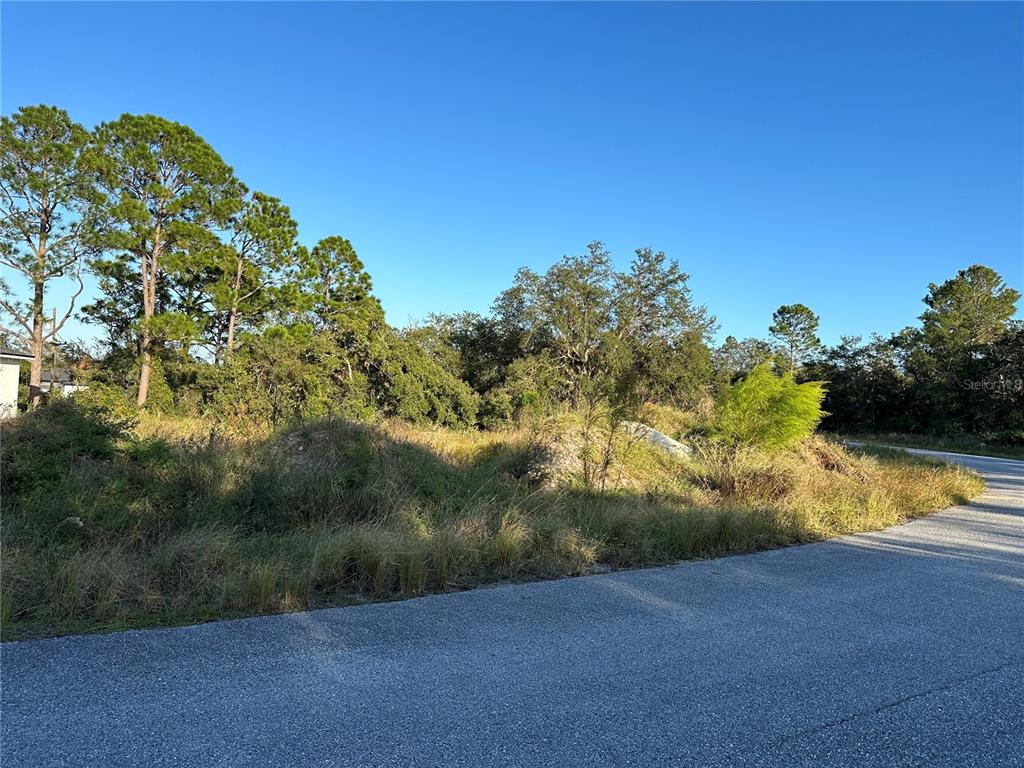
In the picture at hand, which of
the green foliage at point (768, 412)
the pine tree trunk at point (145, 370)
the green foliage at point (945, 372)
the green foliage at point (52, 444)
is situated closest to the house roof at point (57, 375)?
the pine tree trunk at point (145, 370)

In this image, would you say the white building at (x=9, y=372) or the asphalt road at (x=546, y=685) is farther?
the white building at (x=9, y=372)

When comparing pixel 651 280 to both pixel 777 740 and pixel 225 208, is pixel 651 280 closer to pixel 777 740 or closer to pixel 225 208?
pixel 225 208

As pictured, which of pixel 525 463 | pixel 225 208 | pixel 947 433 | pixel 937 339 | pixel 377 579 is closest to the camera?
pixel 377 579

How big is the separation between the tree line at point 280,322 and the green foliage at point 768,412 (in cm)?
616

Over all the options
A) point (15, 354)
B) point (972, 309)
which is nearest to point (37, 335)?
point (15, 354)

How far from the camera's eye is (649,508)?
8.24 meters

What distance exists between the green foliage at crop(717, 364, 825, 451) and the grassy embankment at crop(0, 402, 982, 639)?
141 centimetres

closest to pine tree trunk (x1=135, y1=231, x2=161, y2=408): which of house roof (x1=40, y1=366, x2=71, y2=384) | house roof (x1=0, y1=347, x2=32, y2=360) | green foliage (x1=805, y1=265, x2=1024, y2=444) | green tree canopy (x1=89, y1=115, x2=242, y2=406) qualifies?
green tree canopy (x1=89, y1=115, x2=242, y2=406)

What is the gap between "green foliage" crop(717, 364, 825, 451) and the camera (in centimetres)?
1353

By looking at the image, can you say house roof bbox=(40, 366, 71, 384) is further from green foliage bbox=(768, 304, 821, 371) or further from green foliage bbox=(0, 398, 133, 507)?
green foliage bbox=(768, 304, 821, 371)

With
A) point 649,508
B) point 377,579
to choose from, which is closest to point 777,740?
point 377,579

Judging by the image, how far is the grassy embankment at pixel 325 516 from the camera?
4586 mm

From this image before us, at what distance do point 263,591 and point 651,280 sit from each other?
102 feet

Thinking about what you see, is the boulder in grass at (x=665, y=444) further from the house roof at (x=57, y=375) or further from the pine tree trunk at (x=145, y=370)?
the house roof at (x=57, y=375)
